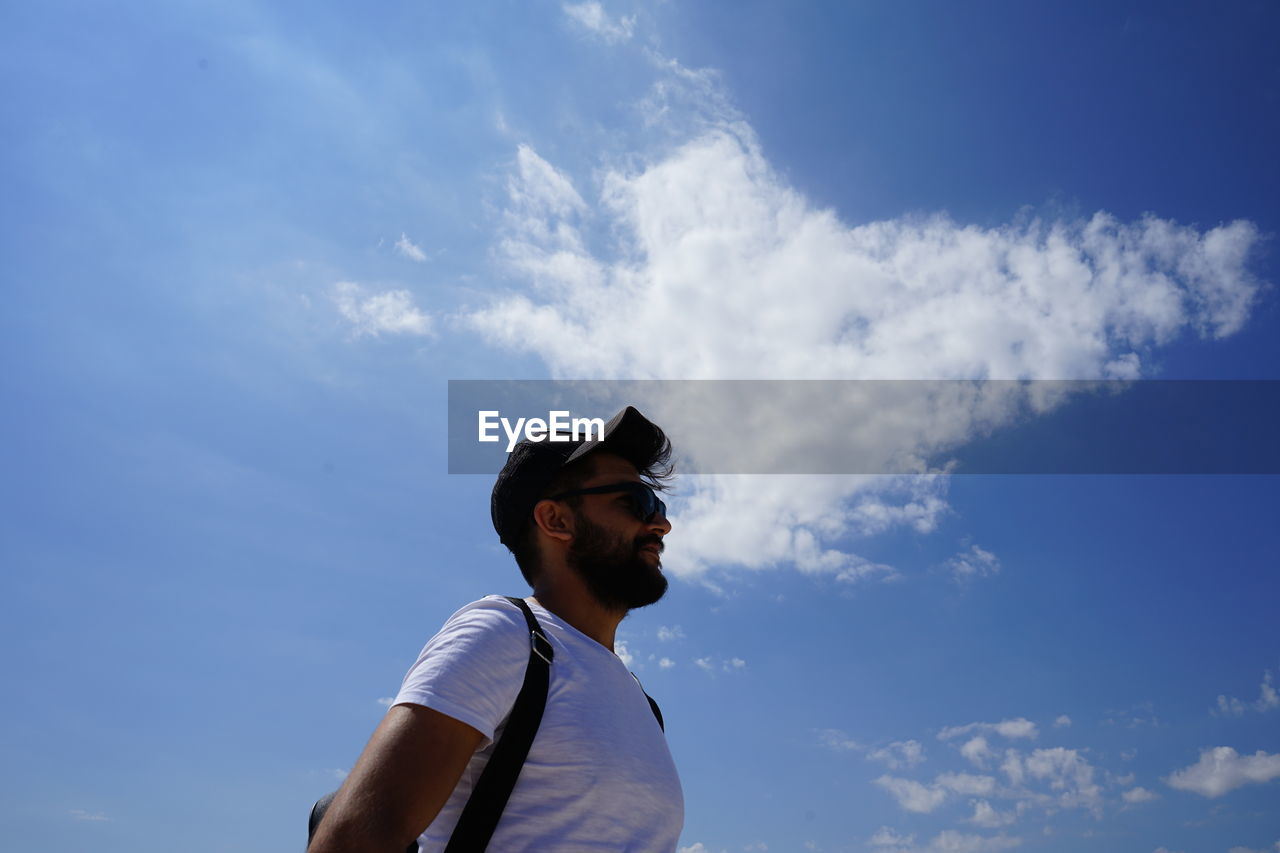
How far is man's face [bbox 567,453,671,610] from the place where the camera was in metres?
4.96

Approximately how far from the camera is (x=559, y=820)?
3.50 m

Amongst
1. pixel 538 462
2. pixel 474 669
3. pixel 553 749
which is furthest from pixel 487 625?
pixel 538 462

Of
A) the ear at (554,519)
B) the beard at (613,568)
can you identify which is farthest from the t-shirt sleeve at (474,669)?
the ear at (554,519)

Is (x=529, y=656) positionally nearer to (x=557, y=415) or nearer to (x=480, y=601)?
(x=480, y=601)

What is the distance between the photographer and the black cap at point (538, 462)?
526cm

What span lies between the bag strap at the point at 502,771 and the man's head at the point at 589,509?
50.7 inches

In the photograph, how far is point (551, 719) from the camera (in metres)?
3.67

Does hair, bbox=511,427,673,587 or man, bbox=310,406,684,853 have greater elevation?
hair, bbox=511,427,673,587

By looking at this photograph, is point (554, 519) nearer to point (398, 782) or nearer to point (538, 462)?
point (538, 462)

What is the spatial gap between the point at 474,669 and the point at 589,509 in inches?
70.2

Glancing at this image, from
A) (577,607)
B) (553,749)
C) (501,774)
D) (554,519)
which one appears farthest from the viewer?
(554,519)

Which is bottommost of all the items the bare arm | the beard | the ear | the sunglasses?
the bare arm

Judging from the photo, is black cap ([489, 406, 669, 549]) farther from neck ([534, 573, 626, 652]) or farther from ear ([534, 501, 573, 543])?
neck ([534, 573, 626, 652])

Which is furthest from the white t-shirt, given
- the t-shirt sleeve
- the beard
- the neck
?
the beard
